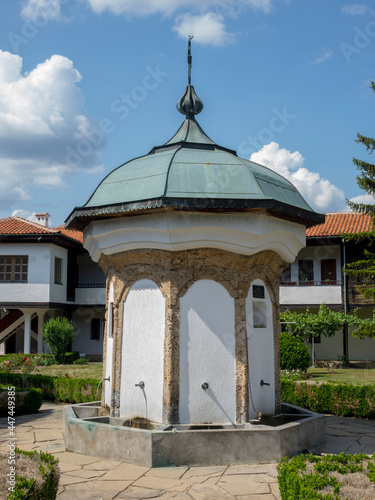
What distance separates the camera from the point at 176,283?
800cm

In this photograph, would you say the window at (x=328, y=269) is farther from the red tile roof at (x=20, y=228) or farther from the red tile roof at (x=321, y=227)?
the red tile roof at (x=20, y=228)

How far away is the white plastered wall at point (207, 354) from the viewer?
7898 mm

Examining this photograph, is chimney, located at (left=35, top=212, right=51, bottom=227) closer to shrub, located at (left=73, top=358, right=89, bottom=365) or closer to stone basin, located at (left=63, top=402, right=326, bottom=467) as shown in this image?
shrub, located at (left=73, top=358, right=89, bottom=365)

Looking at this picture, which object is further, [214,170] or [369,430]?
[369,430]

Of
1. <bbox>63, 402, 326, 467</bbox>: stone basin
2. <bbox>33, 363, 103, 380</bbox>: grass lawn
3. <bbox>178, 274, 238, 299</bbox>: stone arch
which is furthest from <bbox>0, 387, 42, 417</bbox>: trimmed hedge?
<bbox>33, 363, 103, 380</bbox>: grass lawn

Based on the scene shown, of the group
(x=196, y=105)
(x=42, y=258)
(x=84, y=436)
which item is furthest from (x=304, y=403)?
(x=42, y=258)

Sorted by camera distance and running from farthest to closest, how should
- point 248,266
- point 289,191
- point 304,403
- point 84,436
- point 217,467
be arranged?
point 304,403 → point 289,191 → point 248,266 → point 84,436 → point 217,467

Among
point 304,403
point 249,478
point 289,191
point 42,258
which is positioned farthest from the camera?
point 42,258

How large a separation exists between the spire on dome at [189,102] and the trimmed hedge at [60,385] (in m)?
7.38

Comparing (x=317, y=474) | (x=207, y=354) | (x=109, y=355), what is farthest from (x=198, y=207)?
(x=317, y=474)

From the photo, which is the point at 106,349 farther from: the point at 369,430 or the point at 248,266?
the point at 369,430

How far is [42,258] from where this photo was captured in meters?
24.3

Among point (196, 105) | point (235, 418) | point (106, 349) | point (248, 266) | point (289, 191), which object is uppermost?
point (196, 105)

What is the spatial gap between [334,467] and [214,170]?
16.3 ft
